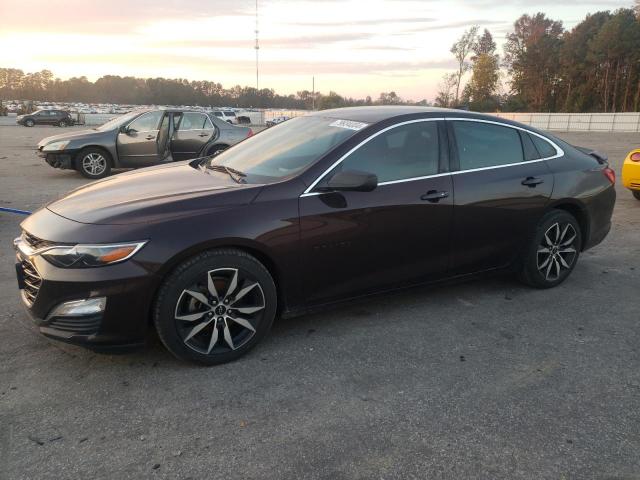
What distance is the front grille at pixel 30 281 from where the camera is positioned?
9.97 feet

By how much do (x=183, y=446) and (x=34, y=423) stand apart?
84cm

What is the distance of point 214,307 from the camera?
320 centimetres

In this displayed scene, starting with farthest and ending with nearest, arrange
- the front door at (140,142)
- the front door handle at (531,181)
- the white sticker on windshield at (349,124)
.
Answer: the front door at (140,142), the front door handle at (531,181), the white sticker on windshield at (349,124)

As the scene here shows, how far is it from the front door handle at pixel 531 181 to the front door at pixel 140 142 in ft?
28.7

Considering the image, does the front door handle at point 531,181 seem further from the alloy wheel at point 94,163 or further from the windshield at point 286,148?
the alloy wheel at point 94,163

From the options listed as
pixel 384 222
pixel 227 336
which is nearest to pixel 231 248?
pixel 227 336

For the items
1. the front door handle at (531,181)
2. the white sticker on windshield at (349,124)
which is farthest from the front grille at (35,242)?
the front door handle at (531,181)

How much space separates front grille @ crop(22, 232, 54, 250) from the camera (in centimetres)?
303

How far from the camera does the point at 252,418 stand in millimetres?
2760

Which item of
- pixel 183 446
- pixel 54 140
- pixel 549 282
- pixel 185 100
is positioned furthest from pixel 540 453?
pixel 185 100

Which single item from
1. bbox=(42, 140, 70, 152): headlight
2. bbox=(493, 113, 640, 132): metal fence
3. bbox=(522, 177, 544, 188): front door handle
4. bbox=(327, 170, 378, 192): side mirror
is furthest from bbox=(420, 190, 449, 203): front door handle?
bbox=(493, 113, 640, 132): metal fence

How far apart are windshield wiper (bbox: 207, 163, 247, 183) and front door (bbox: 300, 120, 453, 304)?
1.82 feet

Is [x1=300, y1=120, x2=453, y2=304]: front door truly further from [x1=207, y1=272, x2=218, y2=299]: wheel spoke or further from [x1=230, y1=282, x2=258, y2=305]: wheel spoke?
[x1=207, y1=272, x2=218, y2=299]: wheel spoke

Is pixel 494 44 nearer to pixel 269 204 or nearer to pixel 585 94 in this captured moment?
pixel 585 94
